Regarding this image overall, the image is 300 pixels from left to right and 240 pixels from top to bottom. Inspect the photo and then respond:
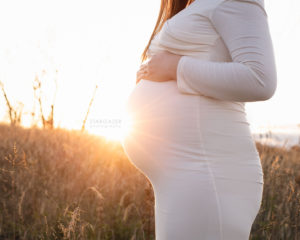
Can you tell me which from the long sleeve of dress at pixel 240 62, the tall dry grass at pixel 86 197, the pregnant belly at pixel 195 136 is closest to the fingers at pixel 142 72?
the pregnant belly at pixel 195 136

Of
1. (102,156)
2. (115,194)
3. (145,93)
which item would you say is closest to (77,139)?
(102,156)

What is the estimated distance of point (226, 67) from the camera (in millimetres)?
919

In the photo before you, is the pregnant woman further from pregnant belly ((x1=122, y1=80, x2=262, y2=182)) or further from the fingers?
the fingers

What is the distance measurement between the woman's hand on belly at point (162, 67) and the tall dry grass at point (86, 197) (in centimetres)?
94

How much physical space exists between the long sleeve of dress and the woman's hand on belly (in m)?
0.09

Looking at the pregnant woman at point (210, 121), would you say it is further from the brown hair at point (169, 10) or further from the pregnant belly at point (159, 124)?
the brown hair at point (169, 10)

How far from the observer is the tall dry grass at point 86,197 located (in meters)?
2.15

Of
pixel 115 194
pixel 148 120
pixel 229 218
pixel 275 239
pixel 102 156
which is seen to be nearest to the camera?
pixel 229 218

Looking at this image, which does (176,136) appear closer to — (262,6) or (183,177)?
(183,177)

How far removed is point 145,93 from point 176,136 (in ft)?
→ 0.98

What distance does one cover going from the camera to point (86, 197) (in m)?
2.89

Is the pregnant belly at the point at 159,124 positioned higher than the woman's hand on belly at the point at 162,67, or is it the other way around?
the woman's hand on belly at the point at 162,67

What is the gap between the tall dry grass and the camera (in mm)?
2154

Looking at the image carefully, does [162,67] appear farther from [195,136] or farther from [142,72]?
[195,136]
